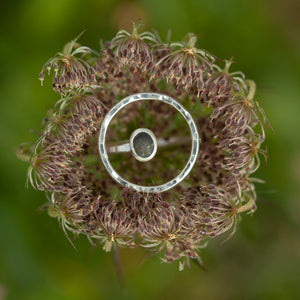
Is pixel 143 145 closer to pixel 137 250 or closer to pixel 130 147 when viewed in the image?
pixel 130 147

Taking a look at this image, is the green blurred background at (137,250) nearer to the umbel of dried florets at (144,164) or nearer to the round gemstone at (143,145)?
the umbel of dried florets at (144,164)

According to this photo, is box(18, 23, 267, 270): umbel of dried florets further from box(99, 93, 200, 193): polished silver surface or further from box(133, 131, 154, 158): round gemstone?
box(133, 131, 154, 158): round gemstone

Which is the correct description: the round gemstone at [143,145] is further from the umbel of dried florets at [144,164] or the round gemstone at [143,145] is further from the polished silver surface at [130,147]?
the umbel of dried florets at [144,164]

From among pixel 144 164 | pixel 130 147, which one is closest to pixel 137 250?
pixel 144 164

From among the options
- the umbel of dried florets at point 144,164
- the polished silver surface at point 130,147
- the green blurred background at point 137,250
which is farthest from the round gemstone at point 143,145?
the green blurred background at point 137,250

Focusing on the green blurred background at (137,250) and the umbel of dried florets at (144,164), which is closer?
the umbel of dried florets at (144,164)

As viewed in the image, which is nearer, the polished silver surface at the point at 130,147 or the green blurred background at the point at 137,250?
the polished silver surface at the point at 130,147

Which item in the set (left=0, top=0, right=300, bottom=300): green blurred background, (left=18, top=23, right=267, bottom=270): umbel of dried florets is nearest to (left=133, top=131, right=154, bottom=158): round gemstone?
(left=18, top=23, right=267, bottom=270): umbel of dried florets
